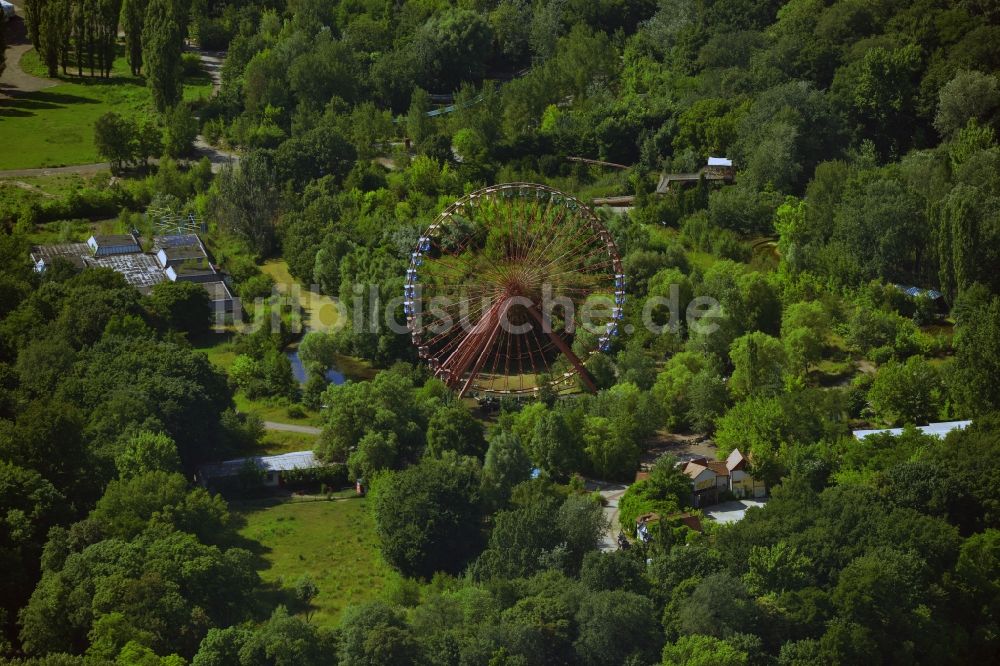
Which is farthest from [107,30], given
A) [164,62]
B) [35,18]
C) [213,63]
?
[164,62]

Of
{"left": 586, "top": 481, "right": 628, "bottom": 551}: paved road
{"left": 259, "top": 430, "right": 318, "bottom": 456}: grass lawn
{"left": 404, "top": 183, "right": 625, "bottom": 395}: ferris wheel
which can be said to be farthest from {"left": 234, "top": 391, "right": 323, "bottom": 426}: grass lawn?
{"left": 586, "top": 481, "right": 628, "bottom": 551}: paved road

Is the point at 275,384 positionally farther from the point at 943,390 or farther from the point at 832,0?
the point at 832,0

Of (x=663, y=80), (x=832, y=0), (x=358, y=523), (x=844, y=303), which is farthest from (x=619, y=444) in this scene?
(x=832, y=0)

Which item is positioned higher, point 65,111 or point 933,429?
point 65,111

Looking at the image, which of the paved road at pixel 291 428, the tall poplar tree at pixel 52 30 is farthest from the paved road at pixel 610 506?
the tall poplar tree at pixel 52 30

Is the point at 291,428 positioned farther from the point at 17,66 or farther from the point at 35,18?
the point at 17,66
